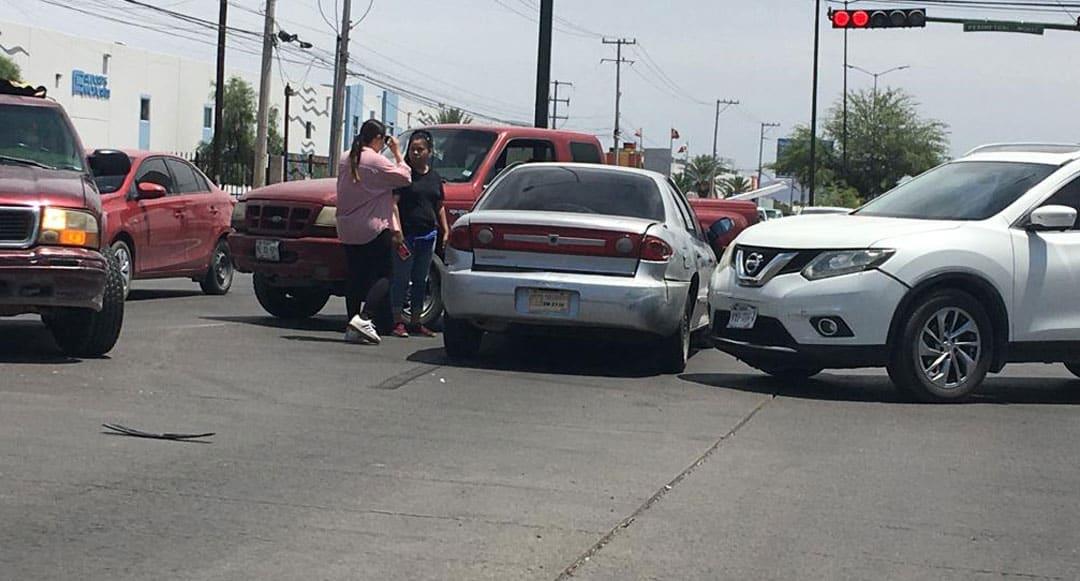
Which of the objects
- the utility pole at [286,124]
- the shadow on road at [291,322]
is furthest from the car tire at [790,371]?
the utility pole at [286,124]

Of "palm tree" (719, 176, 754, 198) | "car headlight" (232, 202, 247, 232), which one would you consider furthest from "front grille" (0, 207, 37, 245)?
"palm tree" (719, 176, 754, 198)

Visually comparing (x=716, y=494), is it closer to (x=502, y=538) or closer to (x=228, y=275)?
(x=502, y=538)

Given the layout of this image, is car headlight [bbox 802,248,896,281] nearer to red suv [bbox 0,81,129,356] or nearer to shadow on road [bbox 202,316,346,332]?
red suv [bbox 0,81,129,356]

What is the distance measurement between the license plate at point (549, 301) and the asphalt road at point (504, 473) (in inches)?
19.5

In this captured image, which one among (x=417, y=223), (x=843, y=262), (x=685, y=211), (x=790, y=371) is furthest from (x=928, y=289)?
(x=417, y=223)

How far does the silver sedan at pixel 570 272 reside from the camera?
435 inches

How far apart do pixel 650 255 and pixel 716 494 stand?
4181 mm

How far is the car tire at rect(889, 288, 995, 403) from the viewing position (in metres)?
10.4

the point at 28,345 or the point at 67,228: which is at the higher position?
the point at 67,228

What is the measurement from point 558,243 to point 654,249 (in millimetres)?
678

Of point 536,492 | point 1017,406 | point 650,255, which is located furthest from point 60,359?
point 1017,406

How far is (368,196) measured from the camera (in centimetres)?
1265

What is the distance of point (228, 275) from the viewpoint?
60.3 ft

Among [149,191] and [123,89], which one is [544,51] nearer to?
[149,191]
